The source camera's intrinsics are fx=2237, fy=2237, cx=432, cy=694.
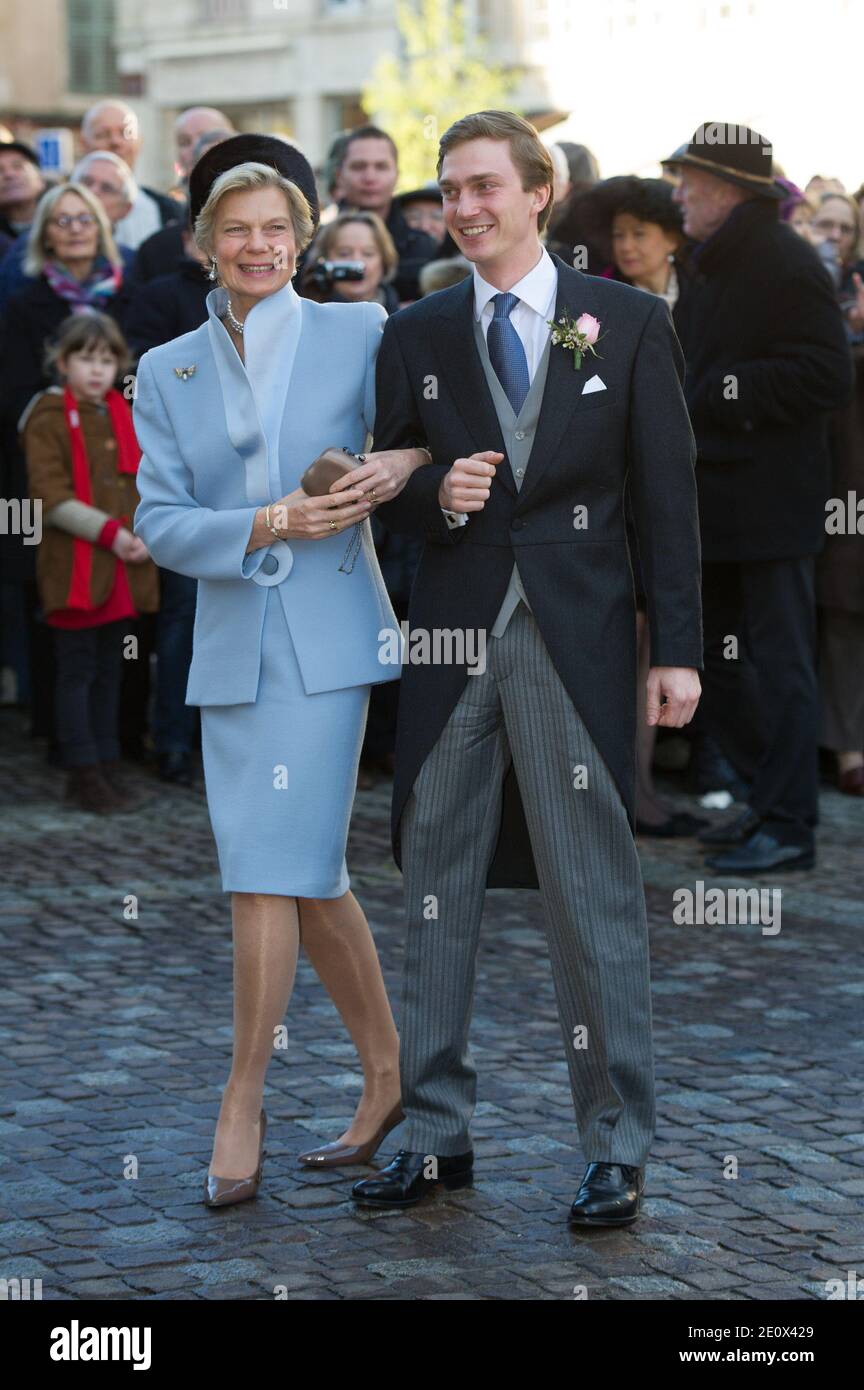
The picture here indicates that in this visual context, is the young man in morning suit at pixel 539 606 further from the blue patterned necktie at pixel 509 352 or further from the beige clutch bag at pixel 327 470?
the beige clutch bag at pixel 327 470

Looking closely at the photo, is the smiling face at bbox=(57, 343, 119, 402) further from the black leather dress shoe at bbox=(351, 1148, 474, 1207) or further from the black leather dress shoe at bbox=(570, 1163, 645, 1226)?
the black leather dress shoe at bbox=(570, 1163, 645, 1226)

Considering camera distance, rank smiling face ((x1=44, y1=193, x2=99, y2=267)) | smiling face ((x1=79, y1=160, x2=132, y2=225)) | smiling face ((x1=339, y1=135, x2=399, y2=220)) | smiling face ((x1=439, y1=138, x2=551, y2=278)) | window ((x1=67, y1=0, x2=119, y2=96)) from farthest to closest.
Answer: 1. window ((x1=67, y1=0, x2=119, y2=96))
2. smiling face ((x1=79, y1=160, x2=132, y2=225))
3. smiling face ((x1=339, y1=135, x2=399, y2=220))
4. smiling face ((x1=44, y1=193, x2=99, y2=267))
5. smiling face ((x1=439, y1=138, x2=551, y2=278))

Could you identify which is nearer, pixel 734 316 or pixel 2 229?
pixel 734 316

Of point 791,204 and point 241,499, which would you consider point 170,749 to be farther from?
point 241,499

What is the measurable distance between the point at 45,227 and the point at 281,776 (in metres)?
5.80

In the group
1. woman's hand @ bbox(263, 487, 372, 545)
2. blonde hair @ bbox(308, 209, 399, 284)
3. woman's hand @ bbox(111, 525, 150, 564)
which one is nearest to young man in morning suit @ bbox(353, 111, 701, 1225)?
woman's hand @ bbox(263, 487, 372, 545)

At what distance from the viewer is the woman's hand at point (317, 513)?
4473 millimetres

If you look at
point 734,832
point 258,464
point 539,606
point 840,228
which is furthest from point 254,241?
point 840,228

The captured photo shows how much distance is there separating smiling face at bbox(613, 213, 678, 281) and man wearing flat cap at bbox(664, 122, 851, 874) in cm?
24

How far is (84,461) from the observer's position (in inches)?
364

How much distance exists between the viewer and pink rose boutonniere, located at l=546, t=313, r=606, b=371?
4.40 metres

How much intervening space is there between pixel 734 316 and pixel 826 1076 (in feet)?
10.6
